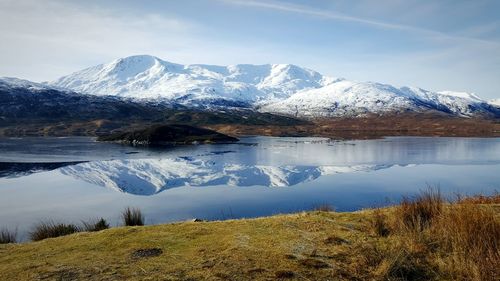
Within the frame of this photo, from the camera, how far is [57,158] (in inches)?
2185

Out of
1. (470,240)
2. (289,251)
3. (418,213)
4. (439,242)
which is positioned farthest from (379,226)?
(289,251)

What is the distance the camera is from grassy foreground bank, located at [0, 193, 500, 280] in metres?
7.90

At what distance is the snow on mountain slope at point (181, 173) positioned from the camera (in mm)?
36781

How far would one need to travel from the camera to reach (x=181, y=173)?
43250mm

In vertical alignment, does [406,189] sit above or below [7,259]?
below

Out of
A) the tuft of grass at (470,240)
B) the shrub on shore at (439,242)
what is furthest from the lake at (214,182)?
the tuft of grass at (470,240)

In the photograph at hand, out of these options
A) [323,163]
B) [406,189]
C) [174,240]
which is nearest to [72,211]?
[174,240]

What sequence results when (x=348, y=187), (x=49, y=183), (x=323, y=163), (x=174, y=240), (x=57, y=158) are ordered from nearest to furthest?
(x=174, y=240)
(x=348, y=187)
(x=49, y=183)
(x=323, y=163)
(x=57, y=158)

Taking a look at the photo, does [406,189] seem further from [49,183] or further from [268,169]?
[49,183]

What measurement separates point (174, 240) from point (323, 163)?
1684 inches

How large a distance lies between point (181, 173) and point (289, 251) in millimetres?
34953

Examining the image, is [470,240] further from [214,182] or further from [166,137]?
[166,137]

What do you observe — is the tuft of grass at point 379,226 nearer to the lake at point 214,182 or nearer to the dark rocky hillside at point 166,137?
the lake at point 214,182

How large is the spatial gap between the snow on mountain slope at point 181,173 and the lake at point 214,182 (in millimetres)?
85
